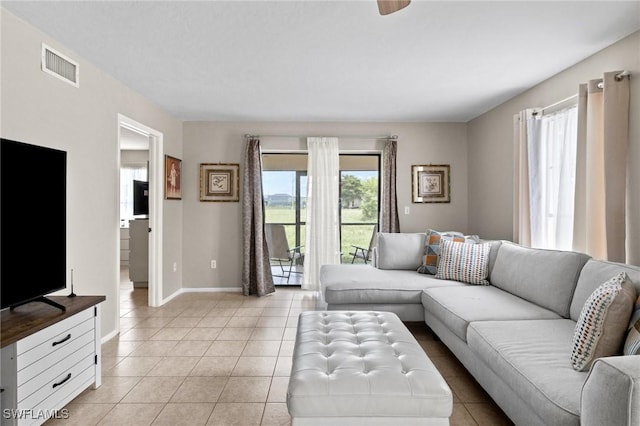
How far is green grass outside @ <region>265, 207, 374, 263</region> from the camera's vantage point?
17.6 ft

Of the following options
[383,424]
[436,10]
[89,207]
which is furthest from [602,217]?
[89,207]

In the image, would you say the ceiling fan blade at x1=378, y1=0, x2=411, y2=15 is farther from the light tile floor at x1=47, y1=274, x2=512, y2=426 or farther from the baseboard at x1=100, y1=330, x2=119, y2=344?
the baseboard at x1=100, y1=330, x2=119, y2=344

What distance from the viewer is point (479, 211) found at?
190 inches

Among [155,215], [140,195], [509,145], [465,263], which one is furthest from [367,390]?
[140,195]

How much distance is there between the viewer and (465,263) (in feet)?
11.5

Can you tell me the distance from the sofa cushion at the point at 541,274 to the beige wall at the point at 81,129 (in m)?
3.60

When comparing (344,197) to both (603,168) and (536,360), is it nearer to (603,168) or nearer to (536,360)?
(603,168)

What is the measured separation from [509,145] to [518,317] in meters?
2.33

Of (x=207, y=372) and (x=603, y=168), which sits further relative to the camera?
(x=207, y=372)

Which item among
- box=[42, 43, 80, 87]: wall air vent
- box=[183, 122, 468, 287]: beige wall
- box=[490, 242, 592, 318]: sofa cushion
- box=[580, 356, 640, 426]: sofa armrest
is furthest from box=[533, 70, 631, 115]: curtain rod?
box=[42, 43, 80, 87]: wall air vent

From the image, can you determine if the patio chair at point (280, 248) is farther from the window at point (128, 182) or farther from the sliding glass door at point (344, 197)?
the window at point (128, 182)

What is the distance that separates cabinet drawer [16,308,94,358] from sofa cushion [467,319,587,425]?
7.97ft

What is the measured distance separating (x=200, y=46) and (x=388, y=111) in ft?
8.45

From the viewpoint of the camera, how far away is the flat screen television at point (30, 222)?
191 centimetres
